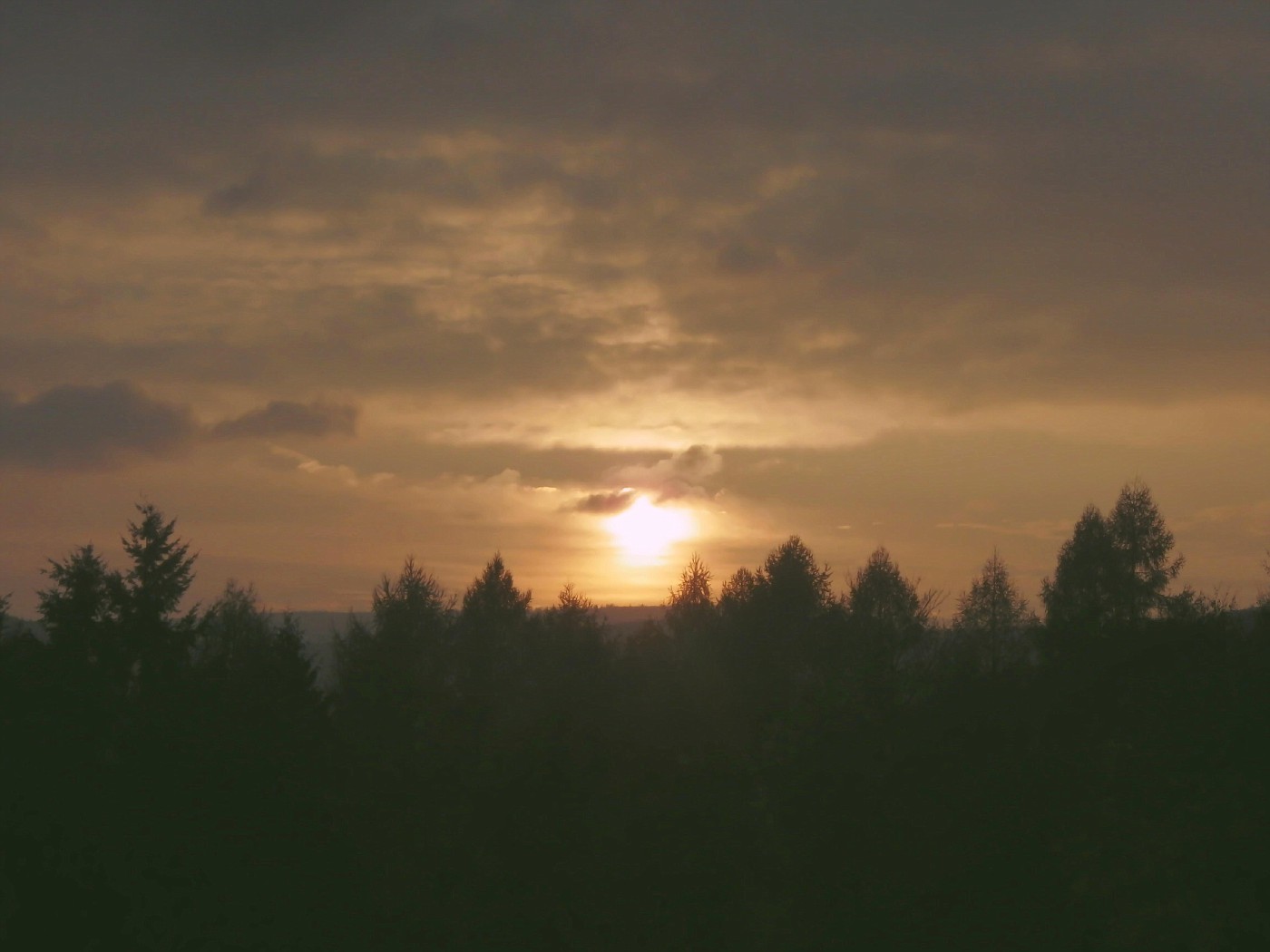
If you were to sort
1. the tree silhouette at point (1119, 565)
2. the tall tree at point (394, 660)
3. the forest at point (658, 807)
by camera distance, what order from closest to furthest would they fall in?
the forest at point (658, 807)
the tall tree at point (394, 660)
the tree silhouette at point (1119, 565)

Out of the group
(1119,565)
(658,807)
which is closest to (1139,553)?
(1119,565)

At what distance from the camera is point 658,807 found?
142 feet

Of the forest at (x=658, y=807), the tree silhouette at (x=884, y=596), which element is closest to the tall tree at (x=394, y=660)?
the forest at (x=658, y=807)

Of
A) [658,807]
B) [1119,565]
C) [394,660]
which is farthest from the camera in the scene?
[1119,565]

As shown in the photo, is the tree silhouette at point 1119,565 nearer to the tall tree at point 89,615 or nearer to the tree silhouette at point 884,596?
the tree silhouette at point 884,596

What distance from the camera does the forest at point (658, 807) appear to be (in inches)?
1372

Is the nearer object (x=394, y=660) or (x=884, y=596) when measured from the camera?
(x=394, y=660)

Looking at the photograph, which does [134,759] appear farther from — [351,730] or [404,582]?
[404,582]

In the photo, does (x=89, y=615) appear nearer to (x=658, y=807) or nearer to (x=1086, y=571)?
(x=658, y=807)

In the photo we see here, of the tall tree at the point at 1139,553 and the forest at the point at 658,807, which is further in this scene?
the tall tree at the point at 1139,553

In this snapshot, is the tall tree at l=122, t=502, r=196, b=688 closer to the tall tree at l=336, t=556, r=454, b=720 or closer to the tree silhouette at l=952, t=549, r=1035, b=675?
the tall tree at l=336, t=556, r=454, b=720

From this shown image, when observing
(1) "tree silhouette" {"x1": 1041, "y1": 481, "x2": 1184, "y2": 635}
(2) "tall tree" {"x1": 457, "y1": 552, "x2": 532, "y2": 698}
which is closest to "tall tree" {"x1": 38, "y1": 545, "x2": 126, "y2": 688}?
(2) "tall tree" {"x1": 457, "y1": 552, "x2": 532, "y2": 698}

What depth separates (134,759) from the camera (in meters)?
44.2

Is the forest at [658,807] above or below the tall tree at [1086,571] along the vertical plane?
below
